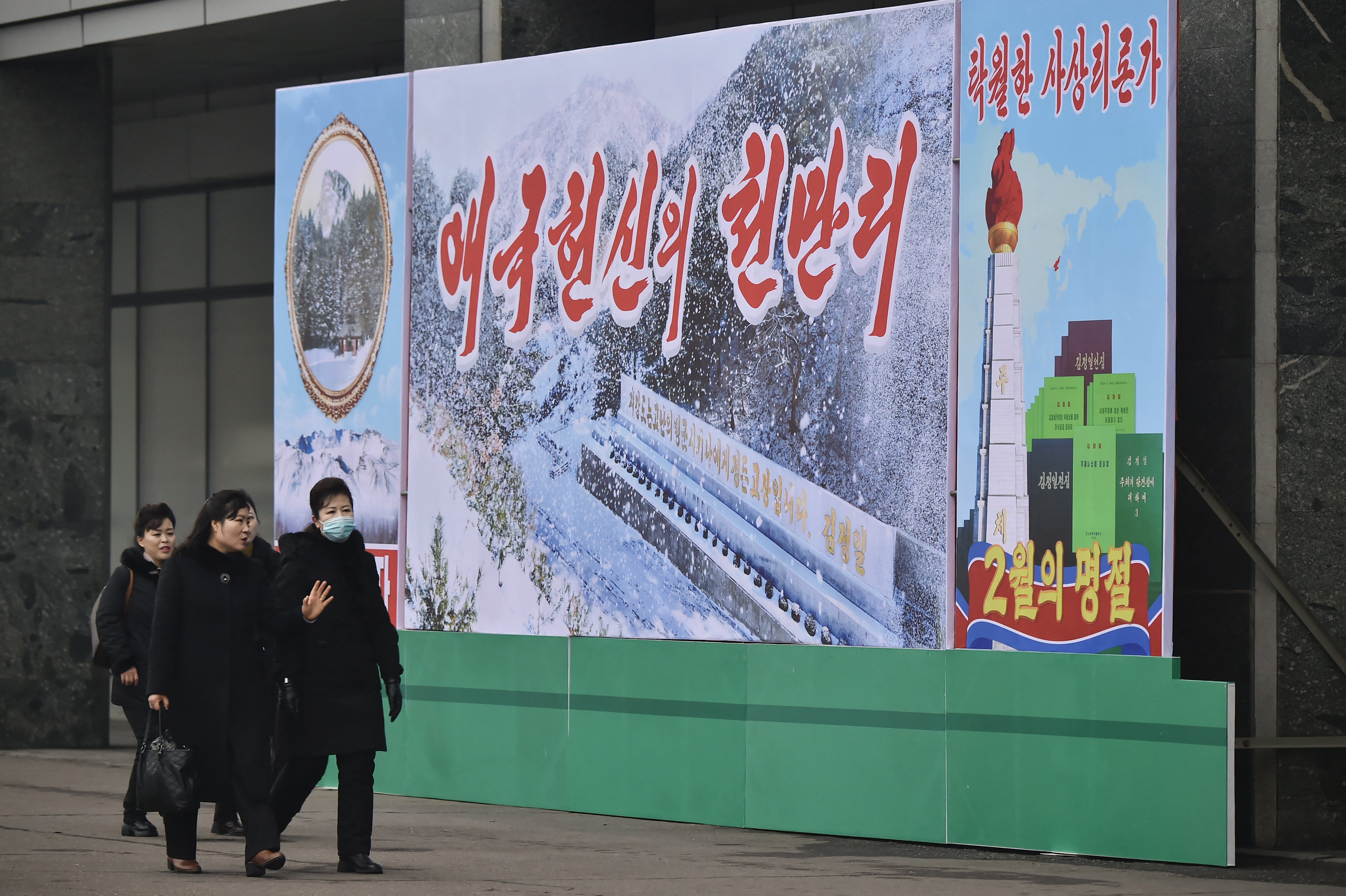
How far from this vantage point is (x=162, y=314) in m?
23.5

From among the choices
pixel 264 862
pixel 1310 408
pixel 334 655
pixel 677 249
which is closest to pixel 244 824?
pixel 264 862

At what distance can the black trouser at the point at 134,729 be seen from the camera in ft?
37.3

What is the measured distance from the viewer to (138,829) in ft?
37.9

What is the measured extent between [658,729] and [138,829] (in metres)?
3.19

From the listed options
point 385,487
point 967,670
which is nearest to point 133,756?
point 385,487

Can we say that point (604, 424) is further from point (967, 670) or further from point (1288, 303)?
point (1288, 303)

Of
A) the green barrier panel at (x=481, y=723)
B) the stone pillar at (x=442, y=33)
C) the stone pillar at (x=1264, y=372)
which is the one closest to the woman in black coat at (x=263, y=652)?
the green barrier panel at (x=481, y=723)

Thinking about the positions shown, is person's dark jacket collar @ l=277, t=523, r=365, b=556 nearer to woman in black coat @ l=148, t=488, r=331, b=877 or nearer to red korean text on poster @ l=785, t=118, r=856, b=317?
woman in black coat @ l=148, t=488, r=331, b=877

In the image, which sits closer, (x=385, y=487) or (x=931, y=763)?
(x=931, y=763)

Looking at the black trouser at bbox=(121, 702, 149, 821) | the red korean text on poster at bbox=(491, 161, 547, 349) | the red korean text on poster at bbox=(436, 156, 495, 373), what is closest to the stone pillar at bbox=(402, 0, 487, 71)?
the red korean text on poster at bbox=(436, 156, 495, 373)

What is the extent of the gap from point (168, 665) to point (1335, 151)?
702 centimetres

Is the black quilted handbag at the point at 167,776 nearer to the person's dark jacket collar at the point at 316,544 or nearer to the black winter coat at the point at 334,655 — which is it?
the black winter coat at the point at 334,655

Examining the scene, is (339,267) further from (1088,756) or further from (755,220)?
(1088,756)

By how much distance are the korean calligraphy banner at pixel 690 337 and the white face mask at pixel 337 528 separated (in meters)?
2.96
